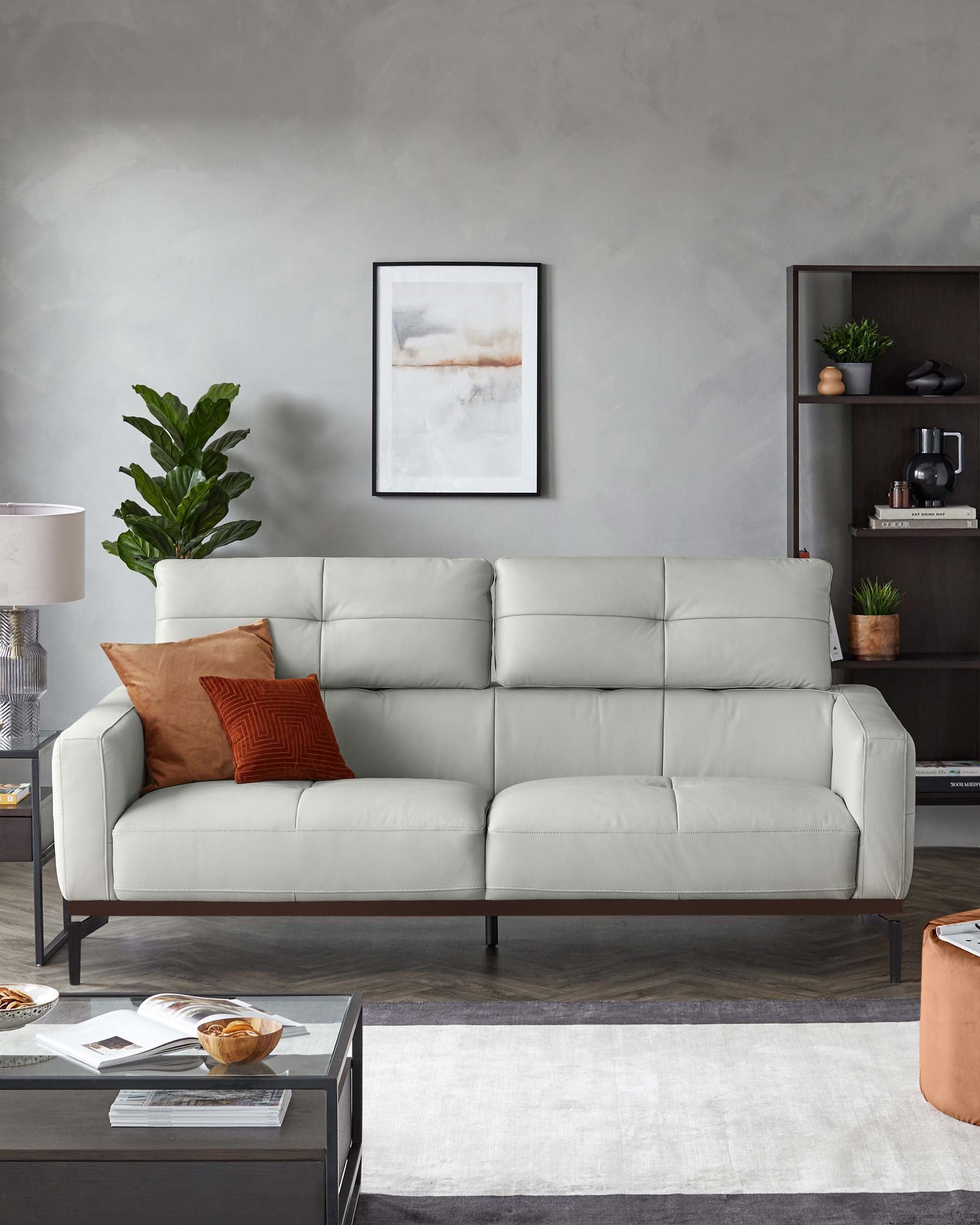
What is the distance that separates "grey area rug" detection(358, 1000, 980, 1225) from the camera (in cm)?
219

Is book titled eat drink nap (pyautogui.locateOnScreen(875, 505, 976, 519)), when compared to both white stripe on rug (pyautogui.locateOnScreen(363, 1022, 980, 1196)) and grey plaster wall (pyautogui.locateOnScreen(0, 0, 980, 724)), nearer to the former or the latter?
grey plaster wall (pyautogui.locateOnScreen(0, 0, 980, 724))

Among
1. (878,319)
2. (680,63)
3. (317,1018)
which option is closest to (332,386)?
(680,63)

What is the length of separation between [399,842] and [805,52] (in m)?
3.26

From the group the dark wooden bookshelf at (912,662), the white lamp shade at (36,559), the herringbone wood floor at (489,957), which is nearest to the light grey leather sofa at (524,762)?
the herringbone wood floor at (489,957)

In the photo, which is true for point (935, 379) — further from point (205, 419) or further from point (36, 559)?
point (36, 559)

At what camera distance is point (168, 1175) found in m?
1.84

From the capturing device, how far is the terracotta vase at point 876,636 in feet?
14.7

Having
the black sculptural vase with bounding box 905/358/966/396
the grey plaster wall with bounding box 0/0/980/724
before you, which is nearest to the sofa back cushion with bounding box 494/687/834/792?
the grey plaster wall with bounding box 0/0/980/724

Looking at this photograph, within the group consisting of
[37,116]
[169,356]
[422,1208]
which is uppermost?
[37,116]

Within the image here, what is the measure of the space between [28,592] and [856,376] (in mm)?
2826

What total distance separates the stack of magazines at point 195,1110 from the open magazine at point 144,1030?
0.06 meters

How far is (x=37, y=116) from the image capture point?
4688 mm

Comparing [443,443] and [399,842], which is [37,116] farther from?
[399,842]

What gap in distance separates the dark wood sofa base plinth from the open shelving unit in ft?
5.41
